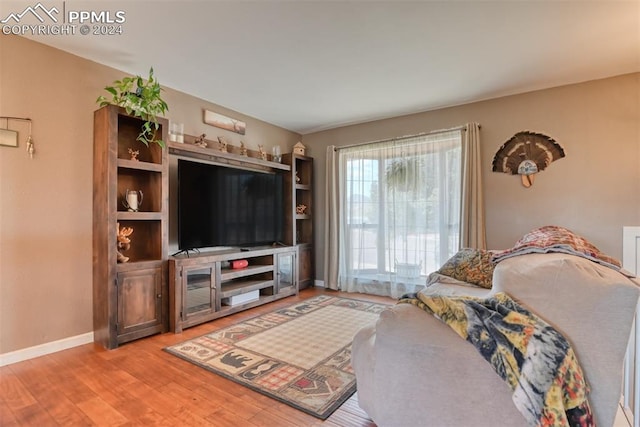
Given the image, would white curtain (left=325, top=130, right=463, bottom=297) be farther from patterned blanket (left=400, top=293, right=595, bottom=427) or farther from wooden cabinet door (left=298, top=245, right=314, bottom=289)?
patterned blanket (left=400, top=293, right=595, bottom=427)

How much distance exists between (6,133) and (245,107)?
228cm

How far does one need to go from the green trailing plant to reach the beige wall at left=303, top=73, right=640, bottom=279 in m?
3.38

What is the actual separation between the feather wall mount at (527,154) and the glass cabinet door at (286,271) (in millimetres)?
2873

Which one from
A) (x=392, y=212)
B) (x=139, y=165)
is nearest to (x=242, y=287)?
(x=139, y=165)

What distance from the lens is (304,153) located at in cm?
492

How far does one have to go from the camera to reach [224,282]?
3576mm

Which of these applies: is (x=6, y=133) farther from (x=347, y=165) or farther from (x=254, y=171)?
(x=347, y=165)

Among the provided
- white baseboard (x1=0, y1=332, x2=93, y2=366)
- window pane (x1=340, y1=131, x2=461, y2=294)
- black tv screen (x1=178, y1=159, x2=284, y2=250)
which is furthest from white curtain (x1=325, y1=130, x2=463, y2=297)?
white baseboard (x1=0, y1=332, x2=93, y2=366)

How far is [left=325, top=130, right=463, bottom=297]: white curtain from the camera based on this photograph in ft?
12.3

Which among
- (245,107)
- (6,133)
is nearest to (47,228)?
(6,133)

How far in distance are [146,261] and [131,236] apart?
15.6 inches

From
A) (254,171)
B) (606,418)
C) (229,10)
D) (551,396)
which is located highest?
(229,10)

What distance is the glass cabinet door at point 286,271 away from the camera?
4.06 meters

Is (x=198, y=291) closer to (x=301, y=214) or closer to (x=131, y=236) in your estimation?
(x=131, y=236)
